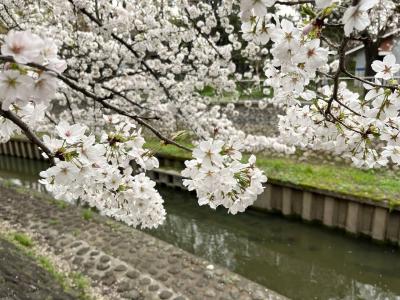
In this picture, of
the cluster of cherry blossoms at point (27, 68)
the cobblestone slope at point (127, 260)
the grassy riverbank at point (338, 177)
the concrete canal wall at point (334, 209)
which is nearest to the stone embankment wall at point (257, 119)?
the grassy riverbank at point (338, 177)

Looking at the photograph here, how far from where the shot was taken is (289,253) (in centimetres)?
760

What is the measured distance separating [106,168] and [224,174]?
694mm

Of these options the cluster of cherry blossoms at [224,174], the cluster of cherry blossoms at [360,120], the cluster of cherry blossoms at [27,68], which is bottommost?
the cluster of cherry blossoms at [224,174]

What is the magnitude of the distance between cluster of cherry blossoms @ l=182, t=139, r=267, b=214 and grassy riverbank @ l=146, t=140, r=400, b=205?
191 inches

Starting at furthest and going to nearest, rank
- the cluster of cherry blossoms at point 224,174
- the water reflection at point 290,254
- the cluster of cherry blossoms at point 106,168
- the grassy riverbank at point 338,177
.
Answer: the grassy riverbank at point 338,177
the water reflection at point 290,254
the cluster of cherry blossoms at point 224,174
the cluster of cherry blossoms at point 106,168

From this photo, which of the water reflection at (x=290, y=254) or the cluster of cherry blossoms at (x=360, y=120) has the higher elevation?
the cluster of cherry blossoms at (x=360, y=120)

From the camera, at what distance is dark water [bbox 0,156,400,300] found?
6.51 meters

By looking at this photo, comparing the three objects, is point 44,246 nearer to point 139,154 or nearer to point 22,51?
point 139,154

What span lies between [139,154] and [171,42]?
13.5ft

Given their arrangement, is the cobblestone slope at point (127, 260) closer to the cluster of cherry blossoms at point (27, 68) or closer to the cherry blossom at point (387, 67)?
the cherry blossom at point (387, 67)

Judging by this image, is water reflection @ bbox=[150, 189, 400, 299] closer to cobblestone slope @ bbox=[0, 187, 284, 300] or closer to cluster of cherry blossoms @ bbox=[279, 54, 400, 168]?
cobblestone slope @ bbox=[0, 187, 284, 300]

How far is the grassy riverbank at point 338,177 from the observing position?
7.42 meters

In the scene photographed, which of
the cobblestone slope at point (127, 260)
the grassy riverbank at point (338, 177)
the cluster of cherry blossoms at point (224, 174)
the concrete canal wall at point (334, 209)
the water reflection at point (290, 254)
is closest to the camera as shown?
the cluster of cherry blossoms at point (224, 174)

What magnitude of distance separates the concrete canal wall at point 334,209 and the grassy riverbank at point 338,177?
14cm
